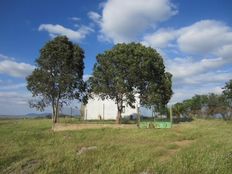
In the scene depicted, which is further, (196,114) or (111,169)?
(196,114)

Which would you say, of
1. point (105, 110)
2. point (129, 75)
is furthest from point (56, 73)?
point (105, 110)

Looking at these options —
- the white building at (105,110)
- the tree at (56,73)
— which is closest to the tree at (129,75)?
the tree at (56,73)

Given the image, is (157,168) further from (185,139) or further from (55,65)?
(55,65)

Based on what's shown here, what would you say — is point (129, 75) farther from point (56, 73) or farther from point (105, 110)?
point (105, 110)

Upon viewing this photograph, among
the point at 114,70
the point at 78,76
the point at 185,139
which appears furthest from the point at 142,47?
the point at 185,139

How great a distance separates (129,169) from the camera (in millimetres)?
8648

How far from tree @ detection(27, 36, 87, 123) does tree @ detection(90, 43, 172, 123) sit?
2.23 m

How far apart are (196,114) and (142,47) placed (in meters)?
25.8

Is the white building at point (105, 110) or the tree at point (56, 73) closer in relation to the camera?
the tree at point (56, 73)

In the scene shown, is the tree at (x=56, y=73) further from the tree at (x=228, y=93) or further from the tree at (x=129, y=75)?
the tree at (x=228, y=93)

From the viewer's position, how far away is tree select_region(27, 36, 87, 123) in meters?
30.6

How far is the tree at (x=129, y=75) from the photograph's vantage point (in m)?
30.1

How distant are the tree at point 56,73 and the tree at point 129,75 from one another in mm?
2225

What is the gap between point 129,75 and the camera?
30188mm
